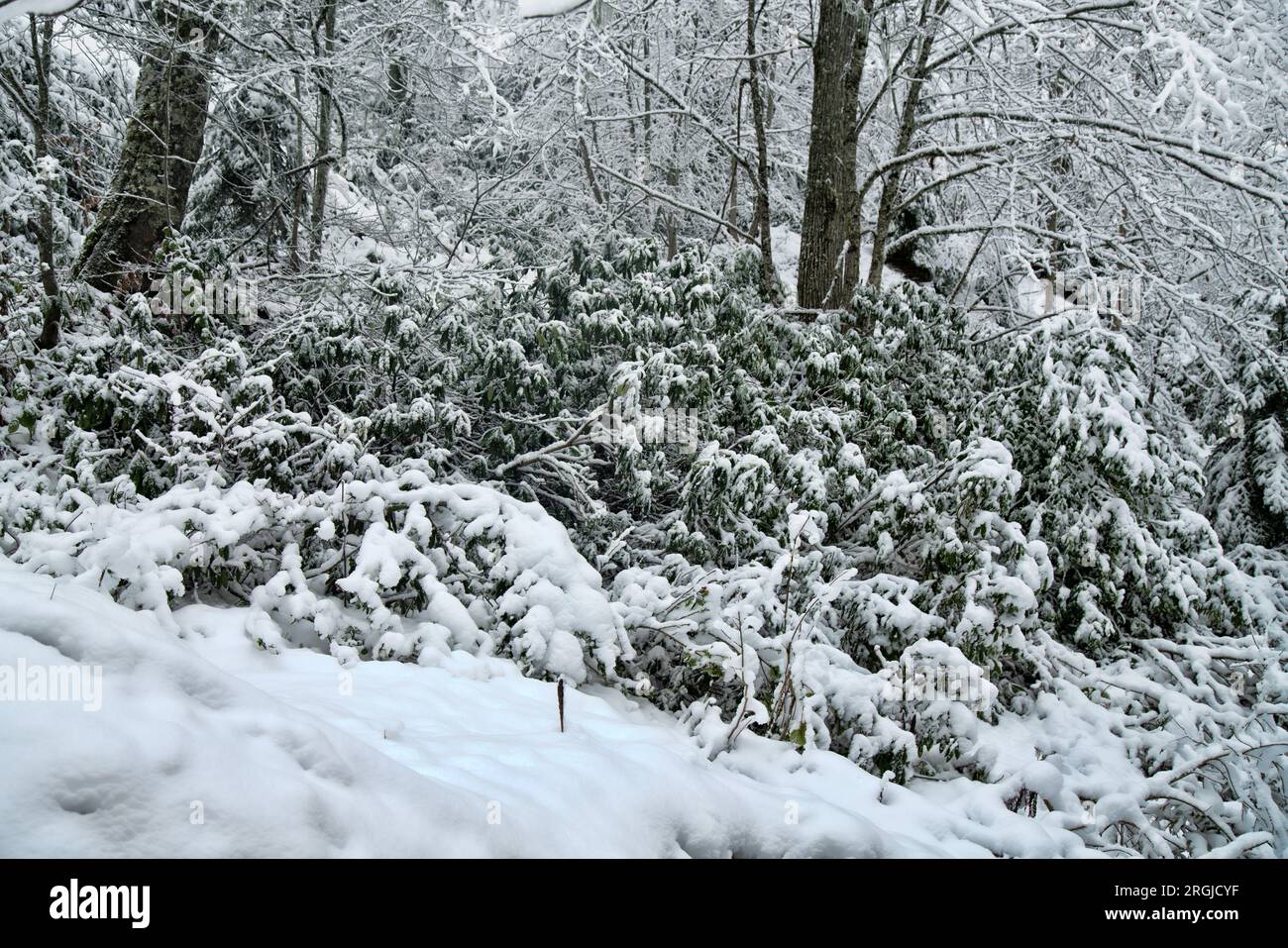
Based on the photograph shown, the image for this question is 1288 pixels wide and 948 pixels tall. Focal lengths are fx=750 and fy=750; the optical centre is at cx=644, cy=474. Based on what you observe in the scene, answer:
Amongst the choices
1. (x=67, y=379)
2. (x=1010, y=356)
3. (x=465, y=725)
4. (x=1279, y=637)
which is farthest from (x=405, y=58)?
(x=1279, y=637)

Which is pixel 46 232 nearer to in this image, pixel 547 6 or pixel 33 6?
pixel 33 6

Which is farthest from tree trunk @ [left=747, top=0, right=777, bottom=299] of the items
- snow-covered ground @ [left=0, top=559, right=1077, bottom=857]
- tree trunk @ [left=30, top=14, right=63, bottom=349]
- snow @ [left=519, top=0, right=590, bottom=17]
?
tree trunk @ [left=30, top=14, right=63, bottom=349]

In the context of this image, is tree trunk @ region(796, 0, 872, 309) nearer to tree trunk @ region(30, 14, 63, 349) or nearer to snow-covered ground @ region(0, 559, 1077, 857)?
snow-covered ground @ region(0, 559, 1077, 857)

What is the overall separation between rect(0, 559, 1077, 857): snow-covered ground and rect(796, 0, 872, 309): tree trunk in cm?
487

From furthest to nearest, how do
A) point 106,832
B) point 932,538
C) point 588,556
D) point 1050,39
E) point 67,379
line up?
point 1050,39, point 588,556, point 932,538, point 67,379, point 106,832

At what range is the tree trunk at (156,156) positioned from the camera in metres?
5.43

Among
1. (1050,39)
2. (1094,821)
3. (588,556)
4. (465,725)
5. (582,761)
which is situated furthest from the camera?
(1050,39)

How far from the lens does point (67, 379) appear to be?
419 centimetres

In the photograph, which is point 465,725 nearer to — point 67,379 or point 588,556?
point 588,556

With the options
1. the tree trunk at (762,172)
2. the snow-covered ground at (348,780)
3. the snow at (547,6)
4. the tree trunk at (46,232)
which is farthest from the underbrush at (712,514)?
the snow at (547,6)

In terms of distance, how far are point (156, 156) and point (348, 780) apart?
5808 mm

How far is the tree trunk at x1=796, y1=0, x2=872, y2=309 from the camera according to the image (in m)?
6.43

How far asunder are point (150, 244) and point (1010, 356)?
6362 mm

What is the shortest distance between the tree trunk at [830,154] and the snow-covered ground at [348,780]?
192 inches
